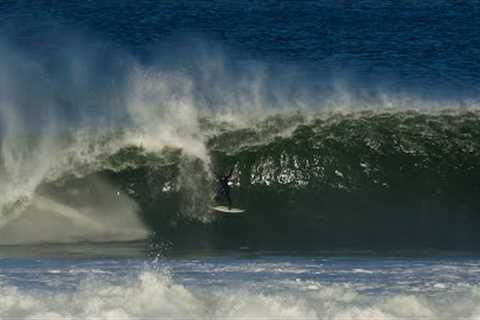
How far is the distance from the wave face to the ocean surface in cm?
4

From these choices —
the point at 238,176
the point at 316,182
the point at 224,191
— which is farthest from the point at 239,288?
the point at 316,182

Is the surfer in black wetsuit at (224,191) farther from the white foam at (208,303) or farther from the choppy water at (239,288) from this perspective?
the white foam at (208,303)

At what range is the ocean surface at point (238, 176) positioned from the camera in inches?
604

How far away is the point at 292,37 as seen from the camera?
102 ft

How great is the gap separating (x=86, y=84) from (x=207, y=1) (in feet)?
27.2

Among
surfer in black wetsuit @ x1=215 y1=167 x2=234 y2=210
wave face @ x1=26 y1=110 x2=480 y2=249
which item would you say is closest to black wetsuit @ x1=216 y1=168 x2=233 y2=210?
surfer in black wetsuit @ x1=215 y1=167 x2=234 y2=210

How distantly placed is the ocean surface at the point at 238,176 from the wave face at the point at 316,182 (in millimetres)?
36

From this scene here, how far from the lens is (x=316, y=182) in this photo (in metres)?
21.9

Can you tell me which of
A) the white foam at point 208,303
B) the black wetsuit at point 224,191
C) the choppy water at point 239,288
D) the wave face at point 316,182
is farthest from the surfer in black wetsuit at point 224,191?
the white foam at point 208,303

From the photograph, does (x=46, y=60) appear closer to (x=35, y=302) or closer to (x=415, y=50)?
(x=415, y=50)

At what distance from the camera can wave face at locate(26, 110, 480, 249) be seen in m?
20.3

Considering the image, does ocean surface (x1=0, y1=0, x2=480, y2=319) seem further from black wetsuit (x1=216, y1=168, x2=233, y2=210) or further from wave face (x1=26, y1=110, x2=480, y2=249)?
black wetsuit (x1=216, y1=168, x2=233, y2=210)

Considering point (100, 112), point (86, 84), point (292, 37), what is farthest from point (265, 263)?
point (292, 37)

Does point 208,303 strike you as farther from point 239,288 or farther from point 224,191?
point 224,191
